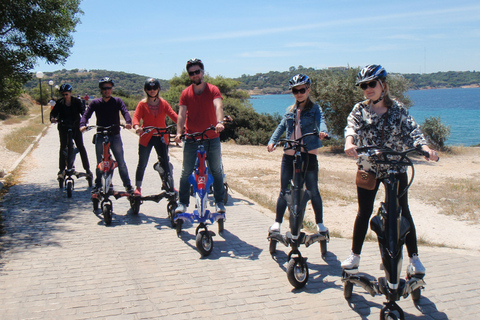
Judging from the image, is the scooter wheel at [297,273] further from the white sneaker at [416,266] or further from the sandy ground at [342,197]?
the sandy ground at [342,197]

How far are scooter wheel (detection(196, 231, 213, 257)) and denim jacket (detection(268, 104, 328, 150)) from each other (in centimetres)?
140

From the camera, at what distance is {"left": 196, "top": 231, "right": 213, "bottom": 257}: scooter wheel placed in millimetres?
5098

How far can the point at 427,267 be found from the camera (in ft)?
15.6

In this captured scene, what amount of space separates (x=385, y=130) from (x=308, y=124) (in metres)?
1.29

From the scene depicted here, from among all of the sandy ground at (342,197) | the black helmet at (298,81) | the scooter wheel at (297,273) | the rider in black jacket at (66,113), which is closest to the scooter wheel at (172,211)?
the sandy ground at (342,197)

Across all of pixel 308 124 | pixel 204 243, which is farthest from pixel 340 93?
pixel 204 243

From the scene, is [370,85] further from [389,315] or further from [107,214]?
[107,214]

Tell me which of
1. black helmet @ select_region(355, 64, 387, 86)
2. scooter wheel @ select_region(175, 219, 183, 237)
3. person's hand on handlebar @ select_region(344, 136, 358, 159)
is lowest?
scooter wheel @ select_region(175, 219, 183, 237)

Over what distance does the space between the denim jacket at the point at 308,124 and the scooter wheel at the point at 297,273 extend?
4.41ft

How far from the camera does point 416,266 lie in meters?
3.84

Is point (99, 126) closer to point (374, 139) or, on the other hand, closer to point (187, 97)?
point (187, 97)

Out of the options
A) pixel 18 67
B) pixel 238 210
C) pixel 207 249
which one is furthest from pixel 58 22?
pixel 207 249

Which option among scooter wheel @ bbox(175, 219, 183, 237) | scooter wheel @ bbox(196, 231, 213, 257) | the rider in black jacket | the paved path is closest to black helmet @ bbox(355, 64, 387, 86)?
the paved path

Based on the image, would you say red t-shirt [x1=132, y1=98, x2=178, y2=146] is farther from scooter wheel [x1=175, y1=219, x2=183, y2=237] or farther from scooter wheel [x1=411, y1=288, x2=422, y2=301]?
scooter wheel [x1=411, y1=288, x2=422, y2=301]
